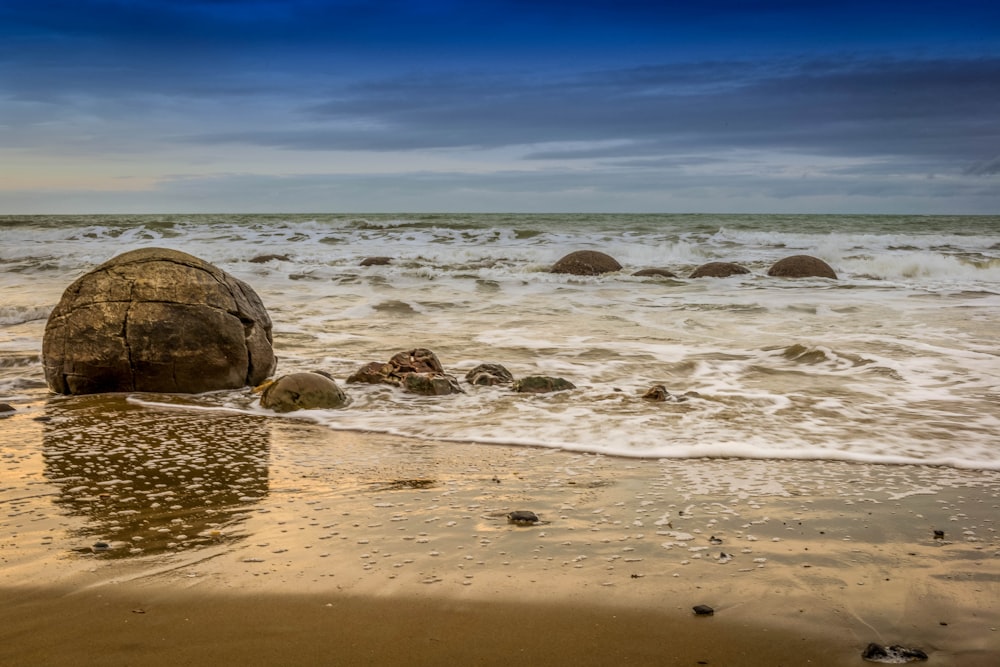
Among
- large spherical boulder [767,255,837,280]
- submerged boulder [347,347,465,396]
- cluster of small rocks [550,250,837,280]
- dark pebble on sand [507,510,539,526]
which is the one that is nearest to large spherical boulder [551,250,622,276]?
cluster of small rocks [550,250,837,280]

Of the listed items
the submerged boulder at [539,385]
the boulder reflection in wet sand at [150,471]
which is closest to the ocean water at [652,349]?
the submerged boulder at [539,385]

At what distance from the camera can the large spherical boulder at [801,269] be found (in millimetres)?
18125

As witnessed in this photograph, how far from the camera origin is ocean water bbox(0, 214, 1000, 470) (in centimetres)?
536

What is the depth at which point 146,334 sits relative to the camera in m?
6.30

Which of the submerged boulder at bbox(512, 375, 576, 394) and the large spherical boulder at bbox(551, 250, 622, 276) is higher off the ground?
the large spherical boulder at bbox(551, 250, 622, 276)

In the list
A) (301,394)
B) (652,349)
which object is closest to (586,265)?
(652,349)

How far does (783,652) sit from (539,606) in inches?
29.6

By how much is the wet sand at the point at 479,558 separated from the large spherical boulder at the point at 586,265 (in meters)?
14.9

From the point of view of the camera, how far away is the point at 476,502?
388cm

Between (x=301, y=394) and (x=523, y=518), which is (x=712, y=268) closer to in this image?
(x=301, y=394)

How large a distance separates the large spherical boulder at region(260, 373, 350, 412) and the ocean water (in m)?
0.13

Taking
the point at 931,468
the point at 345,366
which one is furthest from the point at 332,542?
the point at 345,366

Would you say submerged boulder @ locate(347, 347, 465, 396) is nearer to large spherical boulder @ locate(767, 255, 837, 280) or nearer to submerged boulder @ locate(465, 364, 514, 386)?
submerged boulder @ locate(465, 364, 514, 386)

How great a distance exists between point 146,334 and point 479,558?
13.3 ft
